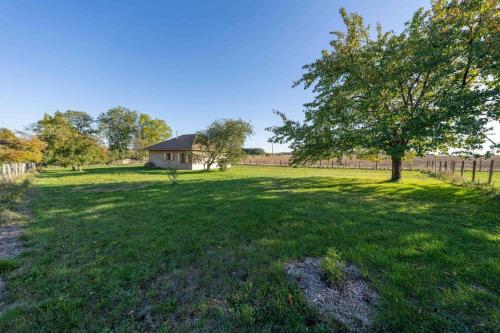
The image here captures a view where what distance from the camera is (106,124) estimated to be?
48.8 meters

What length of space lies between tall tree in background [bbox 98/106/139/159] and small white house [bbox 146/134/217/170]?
1068 inches

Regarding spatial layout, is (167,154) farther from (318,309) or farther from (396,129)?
(318,309)

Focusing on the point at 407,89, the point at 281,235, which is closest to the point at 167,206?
the point at 281,235

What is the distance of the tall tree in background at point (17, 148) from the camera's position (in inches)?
659

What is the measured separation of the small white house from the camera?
23828 millimetres

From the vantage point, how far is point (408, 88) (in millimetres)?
9875

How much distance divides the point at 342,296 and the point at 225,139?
19.7m

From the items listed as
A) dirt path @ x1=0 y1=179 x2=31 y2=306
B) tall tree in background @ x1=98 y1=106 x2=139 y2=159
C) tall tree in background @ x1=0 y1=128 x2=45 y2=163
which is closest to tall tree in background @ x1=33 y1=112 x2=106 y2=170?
tall tree in background @ x1=0 y1=128 x2=45 y2=163

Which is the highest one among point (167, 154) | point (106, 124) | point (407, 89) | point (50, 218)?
point (106, 124)

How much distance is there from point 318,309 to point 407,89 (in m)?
12.0

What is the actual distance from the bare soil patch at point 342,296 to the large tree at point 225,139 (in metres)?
19.0

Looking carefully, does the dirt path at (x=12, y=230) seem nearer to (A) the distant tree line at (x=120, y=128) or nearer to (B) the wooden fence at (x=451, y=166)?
(B) the wooden fence at (x=451, y=166)

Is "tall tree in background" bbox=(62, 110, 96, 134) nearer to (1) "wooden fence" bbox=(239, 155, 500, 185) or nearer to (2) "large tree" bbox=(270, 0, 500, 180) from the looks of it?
(1) "wooden fence" bbox=(239, 155, 500, 185)

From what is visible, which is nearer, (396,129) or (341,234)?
(341,234)
